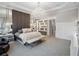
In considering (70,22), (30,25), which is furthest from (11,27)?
(70,22)

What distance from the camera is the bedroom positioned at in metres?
1.41

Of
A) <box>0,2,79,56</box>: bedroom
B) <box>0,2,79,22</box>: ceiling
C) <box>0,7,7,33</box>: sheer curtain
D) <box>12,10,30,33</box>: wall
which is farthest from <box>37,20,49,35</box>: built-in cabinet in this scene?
<box>0,7,7,33</box>: sheer curtain

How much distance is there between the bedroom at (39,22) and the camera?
4.63 ft

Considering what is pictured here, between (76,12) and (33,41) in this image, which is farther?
(33,41)

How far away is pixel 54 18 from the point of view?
1.65 meters

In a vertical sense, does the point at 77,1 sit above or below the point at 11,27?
above

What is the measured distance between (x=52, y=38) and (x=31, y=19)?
81cm

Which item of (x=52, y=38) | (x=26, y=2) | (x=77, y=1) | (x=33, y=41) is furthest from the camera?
(x=33, y=41)

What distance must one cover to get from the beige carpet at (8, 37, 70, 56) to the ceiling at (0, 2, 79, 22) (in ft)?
2.43

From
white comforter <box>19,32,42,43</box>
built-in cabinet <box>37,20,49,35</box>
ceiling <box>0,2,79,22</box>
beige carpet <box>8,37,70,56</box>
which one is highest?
ceiling <box>0,2,79,22</box>

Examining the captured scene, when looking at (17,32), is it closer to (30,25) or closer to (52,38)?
(30,25)

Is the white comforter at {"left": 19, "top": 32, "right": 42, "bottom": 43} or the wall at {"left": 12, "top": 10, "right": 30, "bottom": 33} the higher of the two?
the wall at {"left": 12, "top": 10, "right": 30, "bottom": 33}

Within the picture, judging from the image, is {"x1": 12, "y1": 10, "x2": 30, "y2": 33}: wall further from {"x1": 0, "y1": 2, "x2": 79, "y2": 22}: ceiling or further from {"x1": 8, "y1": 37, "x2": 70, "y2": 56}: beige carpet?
{"x1": 8, "y1": 37, "x2": 70, "y2": 56}: beige carpet

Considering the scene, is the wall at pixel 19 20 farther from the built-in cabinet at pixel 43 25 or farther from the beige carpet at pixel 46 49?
the beige carpet at pixel 46 49
